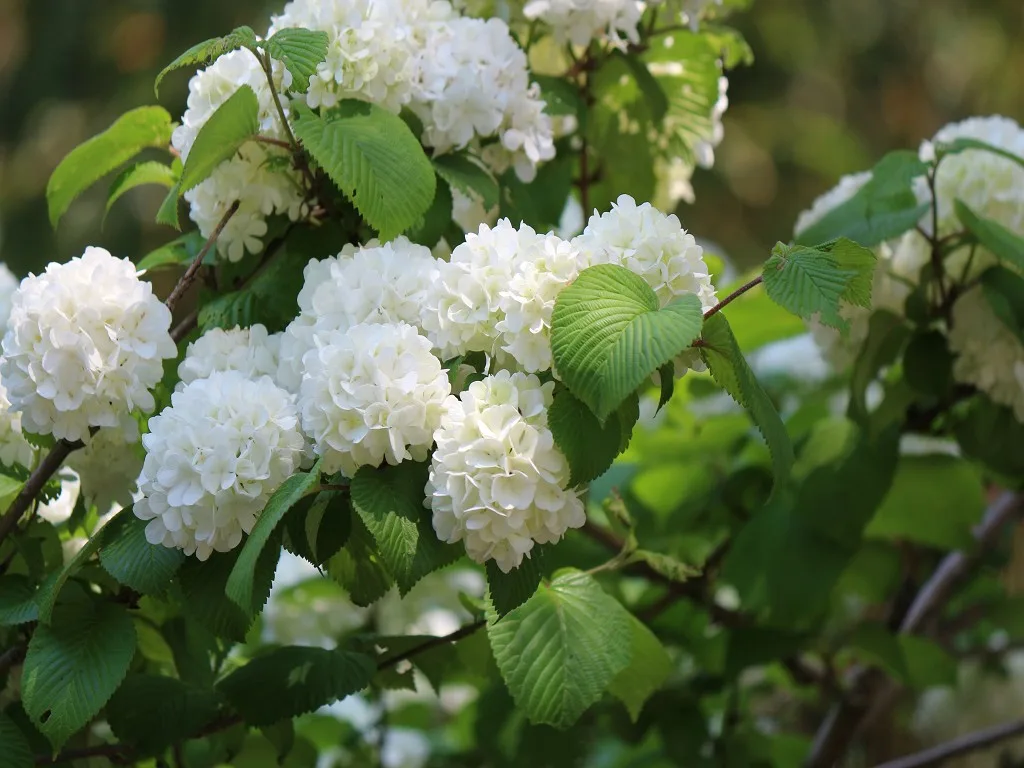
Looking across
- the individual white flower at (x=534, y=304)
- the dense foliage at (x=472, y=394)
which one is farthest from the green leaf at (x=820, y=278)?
the individual white flower at (x=534, y=304)

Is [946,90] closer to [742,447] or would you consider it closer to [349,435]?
[742,447]

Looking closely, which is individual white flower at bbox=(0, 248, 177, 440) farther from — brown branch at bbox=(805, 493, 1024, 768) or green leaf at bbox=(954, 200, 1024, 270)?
brown branch at bbox=(805, 493, 1024, 768)

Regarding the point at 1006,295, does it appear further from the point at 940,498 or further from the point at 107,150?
the point at 107,150

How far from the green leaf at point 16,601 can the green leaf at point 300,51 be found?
38 cm

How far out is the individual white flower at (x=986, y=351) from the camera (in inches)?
43.3

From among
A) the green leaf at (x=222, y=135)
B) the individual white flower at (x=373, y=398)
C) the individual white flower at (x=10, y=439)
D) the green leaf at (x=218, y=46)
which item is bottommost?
the individual white flower at (x=10, y=439)

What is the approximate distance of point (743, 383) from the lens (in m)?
0.68

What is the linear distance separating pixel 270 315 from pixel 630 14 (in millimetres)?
402

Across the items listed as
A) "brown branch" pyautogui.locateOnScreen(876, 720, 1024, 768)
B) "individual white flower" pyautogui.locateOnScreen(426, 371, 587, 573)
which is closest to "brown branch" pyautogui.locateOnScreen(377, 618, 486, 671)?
"individual white flower" pyautogui.locateOnScreen(426, 371, 587, 573)

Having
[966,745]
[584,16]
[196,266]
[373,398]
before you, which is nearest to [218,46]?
[196,266]

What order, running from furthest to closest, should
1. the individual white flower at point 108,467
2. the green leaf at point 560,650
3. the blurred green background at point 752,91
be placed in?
1. the blurred green background at point 752,91
2. the individual white flower at point 108,467
3. the green leaf at point 560,650

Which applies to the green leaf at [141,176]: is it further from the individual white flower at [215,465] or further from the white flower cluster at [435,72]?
the individual white flower at [215,465]

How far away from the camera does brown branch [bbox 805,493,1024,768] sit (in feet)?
4.64

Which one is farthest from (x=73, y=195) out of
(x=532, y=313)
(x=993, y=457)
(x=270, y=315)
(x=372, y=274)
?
(x=993, y=457)
